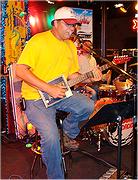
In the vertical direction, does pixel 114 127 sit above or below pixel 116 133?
above

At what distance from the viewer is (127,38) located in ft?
37.4

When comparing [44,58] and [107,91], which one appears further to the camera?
[107,91]

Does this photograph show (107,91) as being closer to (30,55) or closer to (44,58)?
(44,58)

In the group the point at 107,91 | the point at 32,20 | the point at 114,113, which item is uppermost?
the point at 32,20

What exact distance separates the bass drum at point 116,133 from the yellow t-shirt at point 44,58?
171 cm

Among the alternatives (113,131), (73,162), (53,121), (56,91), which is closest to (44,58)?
(56,91)

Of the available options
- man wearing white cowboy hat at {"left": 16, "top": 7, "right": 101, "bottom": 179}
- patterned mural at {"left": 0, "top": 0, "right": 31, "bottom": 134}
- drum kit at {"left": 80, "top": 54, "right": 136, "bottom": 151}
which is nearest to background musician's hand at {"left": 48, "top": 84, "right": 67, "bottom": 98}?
man wearing white cowboy hat at {"left": 16, "top": 7, "right": 101, "bottom": 179}

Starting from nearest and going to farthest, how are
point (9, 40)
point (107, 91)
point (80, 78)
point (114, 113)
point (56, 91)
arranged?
point (114, 113) < point (56, 91) < point (80, 78) < point (107, 91) < point (9, 40)

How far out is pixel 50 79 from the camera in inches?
125

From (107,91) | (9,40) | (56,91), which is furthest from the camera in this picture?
(9,40)

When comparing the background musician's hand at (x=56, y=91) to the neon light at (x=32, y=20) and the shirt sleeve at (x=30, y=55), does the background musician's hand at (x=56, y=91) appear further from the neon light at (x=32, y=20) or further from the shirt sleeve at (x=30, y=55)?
the neon light at (x=32, y=20)

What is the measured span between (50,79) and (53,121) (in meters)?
0.45

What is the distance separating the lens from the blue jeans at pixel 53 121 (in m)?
2.91

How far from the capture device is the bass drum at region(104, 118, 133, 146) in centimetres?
473
